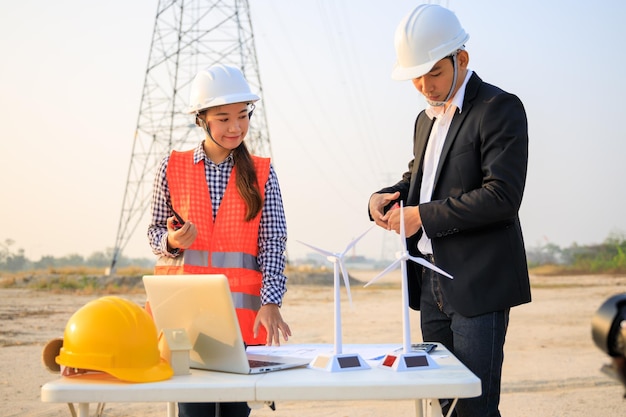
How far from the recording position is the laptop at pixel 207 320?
311 centimetres

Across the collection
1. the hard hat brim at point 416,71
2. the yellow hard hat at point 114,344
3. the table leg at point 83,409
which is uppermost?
the hard hat brim at point 416,71

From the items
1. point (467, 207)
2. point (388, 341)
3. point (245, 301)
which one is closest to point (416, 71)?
point (467, 207)

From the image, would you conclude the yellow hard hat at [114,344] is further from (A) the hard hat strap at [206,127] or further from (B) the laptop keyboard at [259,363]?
(A) the hard hat strap at [206,127]

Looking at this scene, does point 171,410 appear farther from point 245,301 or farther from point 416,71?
point 416,71

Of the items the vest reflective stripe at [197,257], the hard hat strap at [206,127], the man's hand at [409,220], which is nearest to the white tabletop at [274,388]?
the man's hand at [409,220]

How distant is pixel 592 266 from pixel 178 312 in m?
26.7

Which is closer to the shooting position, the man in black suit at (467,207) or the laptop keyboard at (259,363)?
the laptop keyboard at (259,363)

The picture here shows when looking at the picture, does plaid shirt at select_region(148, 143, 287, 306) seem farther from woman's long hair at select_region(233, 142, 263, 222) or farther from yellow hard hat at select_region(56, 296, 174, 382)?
yellow hard hat at select_region(56, 296, 174, 382)

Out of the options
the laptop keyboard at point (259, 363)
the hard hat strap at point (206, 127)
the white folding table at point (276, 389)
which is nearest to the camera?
the white folding table at point (276, 389)

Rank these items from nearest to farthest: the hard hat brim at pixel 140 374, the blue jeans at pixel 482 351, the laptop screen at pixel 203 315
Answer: the hard hat brim at pixel 140 374, the laptop screen at pixel 203 315, the blue jeans at pixel 482 351

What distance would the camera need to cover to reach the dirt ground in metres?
8.20

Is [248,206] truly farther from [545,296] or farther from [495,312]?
[545,296]

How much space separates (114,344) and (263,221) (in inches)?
48.1

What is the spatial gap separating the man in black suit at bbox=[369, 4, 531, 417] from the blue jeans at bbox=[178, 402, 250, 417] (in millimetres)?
990
